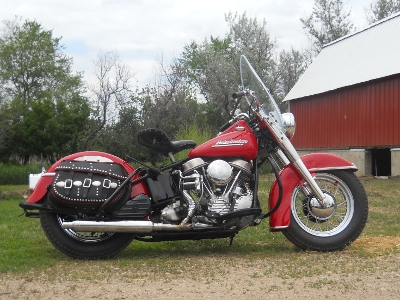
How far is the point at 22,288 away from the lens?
4.78 meters

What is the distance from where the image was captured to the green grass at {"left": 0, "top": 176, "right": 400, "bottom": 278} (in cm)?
530

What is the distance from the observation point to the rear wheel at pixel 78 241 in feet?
19.4

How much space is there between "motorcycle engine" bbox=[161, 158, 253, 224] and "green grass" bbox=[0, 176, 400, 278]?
479 mm

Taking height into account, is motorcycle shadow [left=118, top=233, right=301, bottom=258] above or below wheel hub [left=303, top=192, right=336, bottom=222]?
below

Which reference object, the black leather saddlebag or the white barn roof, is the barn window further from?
the black leather saddlebag

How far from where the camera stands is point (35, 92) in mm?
52469

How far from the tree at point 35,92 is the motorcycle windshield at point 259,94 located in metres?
32.7

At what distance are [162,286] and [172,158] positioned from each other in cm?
165

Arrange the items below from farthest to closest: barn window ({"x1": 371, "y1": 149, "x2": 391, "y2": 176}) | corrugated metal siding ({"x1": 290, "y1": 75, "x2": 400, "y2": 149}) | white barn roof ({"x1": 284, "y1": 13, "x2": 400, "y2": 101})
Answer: barn window ({"x1": 371, "y1": 149, "x2": 391, "y2": 176}) < white barn roof ({"x1": 284, "y1": 13, "x2": 400, "y2": 101}) < corrugated metal siding ({"x1": 290, "y1": 75, "x2": 400, "y2": 149})

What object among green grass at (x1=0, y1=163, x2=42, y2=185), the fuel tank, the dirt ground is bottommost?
green grass at (x1=0, y1=163, x2=42, y2=185)

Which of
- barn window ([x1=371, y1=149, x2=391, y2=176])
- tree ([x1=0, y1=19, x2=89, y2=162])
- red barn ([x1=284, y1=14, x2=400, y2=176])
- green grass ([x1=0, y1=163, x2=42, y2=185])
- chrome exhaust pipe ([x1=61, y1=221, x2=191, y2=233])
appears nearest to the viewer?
chrome exhaust pipe ([x1=61, y1=221, x2=191, y2=233])

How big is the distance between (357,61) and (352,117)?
9.25ft

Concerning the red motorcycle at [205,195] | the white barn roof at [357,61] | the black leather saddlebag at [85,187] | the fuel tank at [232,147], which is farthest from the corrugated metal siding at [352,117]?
the black leather saddlebag at [85,187]

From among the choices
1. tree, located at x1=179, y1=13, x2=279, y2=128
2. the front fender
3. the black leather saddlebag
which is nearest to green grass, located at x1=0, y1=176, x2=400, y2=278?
the front fender
